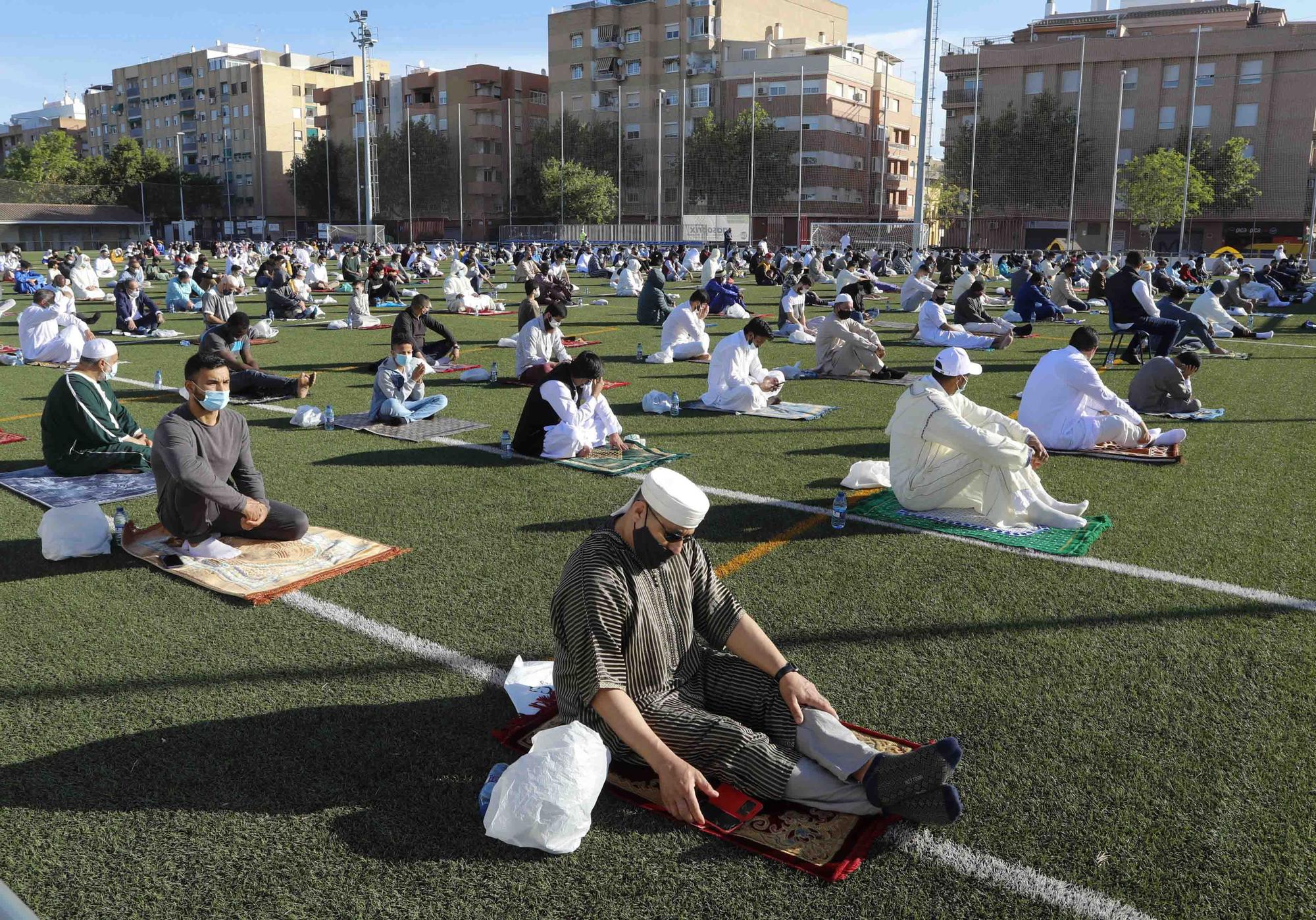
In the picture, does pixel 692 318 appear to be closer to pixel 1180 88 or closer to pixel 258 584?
pixel 258 584

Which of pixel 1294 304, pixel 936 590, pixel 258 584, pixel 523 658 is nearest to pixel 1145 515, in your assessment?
pixel 936 590

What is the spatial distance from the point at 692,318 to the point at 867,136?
2695 inches

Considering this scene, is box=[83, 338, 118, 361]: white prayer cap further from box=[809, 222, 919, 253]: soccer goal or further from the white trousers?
box=[809, 222, 919, 253]: soccer goal

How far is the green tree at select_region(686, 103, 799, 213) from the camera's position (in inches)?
2815

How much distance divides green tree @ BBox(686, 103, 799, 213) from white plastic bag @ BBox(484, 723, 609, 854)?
71108 mm

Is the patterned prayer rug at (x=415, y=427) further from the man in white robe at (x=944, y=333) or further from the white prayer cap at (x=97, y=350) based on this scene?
the man in white robe at (x=944, y=333)

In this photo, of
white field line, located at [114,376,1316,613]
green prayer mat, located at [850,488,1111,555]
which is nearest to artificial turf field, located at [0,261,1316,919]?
white field line, located at [114,376,1316,613]

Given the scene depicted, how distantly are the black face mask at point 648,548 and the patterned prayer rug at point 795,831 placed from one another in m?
0.82

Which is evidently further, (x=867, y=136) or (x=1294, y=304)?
(x=867, y=136)

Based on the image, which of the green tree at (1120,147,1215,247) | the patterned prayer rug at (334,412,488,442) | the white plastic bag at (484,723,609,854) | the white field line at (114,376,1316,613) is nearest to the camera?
the white plastic bag at (484,723,609,854)

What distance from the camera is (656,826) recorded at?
11.6 ft

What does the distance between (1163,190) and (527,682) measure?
61.5 metres

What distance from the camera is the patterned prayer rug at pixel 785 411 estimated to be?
36.1 feet

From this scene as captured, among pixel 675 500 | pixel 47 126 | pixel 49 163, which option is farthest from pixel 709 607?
pixel 47 126
